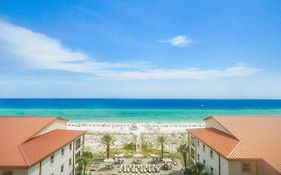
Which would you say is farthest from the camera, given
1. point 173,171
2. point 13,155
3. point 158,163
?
point 158,163

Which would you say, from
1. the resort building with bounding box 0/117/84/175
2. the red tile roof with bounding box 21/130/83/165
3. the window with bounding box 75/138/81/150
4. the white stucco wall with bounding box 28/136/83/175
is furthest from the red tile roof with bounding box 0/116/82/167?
the window with bounding box 75/138/81/150

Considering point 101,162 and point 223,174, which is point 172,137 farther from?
point 223,174

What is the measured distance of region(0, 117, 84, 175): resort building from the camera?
20594 millimetres

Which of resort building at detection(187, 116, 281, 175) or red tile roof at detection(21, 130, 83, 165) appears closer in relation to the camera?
red tile roof at detection(21, 130, 83, 165)

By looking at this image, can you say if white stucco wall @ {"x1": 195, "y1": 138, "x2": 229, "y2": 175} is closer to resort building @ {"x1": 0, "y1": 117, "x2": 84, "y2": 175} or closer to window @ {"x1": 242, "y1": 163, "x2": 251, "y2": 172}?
window @ {"x1": 242, "y1": 163, "x2": 251, "y2": 172}

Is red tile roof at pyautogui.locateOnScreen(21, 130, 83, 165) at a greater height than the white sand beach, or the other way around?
red tile roof at pyautogui.locateOnScreen(21, 130, 83, 165)

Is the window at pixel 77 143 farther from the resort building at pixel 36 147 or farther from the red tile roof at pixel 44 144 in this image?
the red tile roof at pixel 44 144

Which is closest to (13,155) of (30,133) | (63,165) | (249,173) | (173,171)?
(30,133)

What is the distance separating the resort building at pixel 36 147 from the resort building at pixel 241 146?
55.6 feet

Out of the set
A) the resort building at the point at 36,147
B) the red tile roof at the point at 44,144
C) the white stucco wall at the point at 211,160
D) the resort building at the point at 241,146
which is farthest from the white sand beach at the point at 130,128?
the red tile roof at the point at 44,144

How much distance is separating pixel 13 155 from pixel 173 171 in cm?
2369

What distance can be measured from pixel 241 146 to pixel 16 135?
74.9 ft

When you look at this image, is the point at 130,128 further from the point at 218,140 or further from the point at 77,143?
the point at 218,140

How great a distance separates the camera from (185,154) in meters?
39.2
